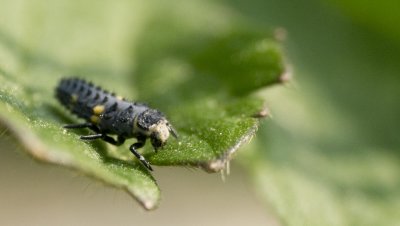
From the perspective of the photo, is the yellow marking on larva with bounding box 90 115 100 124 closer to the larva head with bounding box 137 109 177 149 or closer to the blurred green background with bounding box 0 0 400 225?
the larva head with bounding box 137 109 177 149

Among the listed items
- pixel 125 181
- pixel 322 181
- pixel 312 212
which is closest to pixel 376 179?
pixel 322 181

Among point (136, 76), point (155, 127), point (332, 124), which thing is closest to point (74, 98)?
point (155, 127)

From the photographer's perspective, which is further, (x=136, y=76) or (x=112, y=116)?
(x=136, y=76)

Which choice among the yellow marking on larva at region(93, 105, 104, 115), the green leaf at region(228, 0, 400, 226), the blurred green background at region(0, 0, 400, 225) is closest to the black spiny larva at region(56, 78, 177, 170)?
the yellow marking on larva at region(93, 105, 104, 115)

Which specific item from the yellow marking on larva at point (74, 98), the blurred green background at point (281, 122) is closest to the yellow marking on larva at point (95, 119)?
the yellow marking on larva at point (74, 98)

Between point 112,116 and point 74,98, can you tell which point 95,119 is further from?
point 74,98

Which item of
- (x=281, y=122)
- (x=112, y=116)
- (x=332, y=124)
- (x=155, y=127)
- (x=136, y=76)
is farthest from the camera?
(x=332, y=124)

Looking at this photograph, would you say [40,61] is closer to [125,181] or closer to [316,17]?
[125,181]
